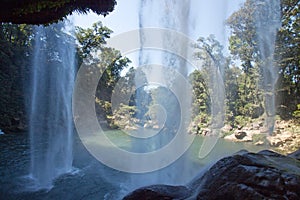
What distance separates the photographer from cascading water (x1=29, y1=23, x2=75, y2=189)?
6.67m

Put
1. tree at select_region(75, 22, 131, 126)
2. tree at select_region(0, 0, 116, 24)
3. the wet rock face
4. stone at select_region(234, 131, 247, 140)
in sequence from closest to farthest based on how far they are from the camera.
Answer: the wet rock face → tree at select_region(0, 0, 116, 24) → stone at select_region(234, 131, 247, 140) → tree at select_region(75, 22, 131, 126)

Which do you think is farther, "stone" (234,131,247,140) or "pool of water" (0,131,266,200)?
"stone" (234,131,247,140)

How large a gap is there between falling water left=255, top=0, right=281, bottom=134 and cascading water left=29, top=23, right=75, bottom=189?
14.1 m

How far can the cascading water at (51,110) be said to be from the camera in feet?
21.9

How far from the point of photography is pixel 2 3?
347 cm

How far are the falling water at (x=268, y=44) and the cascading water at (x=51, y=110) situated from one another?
14.1 metres

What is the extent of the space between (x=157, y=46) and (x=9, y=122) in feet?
42.4

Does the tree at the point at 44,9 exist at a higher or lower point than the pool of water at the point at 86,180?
higher

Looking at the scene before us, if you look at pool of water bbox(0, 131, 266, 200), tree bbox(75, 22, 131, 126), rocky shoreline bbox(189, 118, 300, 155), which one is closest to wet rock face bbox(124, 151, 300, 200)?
pool of water bbox(0, 131, 266, 200)

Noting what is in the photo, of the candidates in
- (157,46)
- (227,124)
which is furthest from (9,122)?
(227,124)

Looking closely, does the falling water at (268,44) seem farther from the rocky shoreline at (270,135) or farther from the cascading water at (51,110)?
the cascading water at (51,110)

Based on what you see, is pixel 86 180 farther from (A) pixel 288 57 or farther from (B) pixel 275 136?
(A) pixel 288 57

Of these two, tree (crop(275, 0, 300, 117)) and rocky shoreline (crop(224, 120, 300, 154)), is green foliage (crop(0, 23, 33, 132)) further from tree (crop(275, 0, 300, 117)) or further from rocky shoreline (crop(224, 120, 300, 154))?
tree (crop(275, 0, 300, 117))

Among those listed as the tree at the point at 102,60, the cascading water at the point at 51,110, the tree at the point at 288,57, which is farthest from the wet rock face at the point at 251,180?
the tree at the point at 102,60
